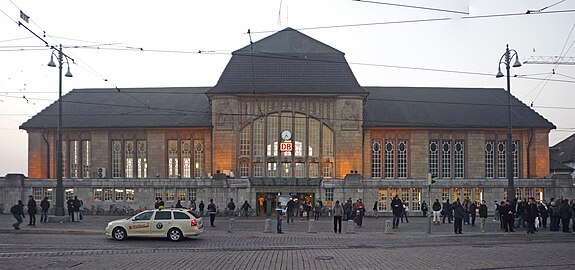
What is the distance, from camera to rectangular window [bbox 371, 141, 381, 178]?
205 feet

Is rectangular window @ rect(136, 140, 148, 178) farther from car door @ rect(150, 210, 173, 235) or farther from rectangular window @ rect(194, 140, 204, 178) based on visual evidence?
car door @ rect(150, 210, 173, 235)

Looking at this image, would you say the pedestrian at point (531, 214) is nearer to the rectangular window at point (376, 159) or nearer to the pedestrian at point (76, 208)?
the pedestrian at point (76, 208)

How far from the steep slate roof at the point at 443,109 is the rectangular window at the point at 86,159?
2769 cm

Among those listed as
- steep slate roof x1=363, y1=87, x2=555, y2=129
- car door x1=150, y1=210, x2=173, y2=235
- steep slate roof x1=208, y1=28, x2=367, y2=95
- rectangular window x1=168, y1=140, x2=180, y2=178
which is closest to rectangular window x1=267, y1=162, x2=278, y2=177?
steep slate roof x1=208, y1=28, x2=367, y2=95

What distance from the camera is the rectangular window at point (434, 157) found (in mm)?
63156

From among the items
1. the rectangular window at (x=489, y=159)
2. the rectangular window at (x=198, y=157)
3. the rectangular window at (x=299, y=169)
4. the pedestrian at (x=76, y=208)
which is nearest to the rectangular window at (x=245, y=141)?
the rectangular window at (x=299, y=169)

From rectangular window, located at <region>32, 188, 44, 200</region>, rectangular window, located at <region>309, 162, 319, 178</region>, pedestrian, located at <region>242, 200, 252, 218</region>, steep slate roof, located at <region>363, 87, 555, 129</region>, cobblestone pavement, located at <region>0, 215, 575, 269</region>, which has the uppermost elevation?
steep slate roof, located at <region>363, 87, 555, 129</region>

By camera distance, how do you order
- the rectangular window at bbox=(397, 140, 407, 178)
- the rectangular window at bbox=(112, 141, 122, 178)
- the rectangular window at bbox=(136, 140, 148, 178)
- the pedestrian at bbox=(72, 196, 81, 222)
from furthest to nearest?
the rectangular window at bbox=(112, 141, 122, 178), the rectangular window at bbox=(136, 140, 148, 178), the rectangular window at bbox=(397, 140, 407, 178), the pedestrian at bbox=(72, 196, 81, 222)

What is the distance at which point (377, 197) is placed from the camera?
54.8 meters

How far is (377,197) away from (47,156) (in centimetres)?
3347

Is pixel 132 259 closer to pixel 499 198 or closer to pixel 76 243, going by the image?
pixel 76 243

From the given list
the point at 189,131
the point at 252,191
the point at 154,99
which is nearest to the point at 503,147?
the point at 252,191

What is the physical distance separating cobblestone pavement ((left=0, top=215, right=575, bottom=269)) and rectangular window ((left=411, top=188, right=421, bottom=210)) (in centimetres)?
2519

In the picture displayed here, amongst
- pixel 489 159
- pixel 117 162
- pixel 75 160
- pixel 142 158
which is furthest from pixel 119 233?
pixel 489 159
